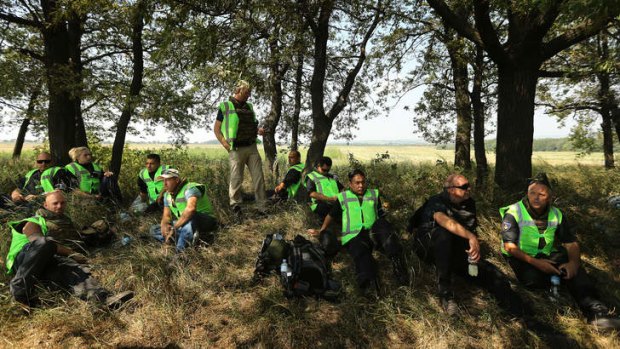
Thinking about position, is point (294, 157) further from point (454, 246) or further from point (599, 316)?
point (599, 316)

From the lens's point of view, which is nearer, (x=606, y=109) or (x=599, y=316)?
(x=599, y=316)

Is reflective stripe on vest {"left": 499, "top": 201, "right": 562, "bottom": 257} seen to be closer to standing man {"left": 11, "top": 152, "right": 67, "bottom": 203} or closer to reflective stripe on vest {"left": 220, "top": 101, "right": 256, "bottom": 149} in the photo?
reflective stripe on vest {"left": 220, "top": 101, "right": 256, "bottom": 149}

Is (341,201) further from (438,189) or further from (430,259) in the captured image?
(438,189)

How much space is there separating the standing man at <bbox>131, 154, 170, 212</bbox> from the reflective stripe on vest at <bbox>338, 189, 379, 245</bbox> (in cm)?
362

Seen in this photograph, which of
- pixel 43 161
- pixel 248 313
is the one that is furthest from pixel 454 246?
pixel 43 161

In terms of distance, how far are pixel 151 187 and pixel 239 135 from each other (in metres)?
2.20

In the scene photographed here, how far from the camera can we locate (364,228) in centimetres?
423

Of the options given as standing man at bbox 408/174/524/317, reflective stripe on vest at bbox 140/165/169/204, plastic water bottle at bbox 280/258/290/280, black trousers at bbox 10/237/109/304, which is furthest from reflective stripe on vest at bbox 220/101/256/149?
standing man at bbox 408/174/524/317

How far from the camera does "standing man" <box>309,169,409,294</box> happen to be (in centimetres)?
389

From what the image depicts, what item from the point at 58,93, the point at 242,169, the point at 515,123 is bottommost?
the point at 242,169

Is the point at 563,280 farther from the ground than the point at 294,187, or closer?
closer

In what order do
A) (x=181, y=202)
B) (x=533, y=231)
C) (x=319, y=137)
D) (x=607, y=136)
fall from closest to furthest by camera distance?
(x=533, y=231) < (x=181, y=202) < (x=319, y=137) < (x=607, y=136)

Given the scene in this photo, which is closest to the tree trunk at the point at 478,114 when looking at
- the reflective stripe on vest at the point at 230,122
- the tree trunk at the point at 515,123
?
the tree trunk at the point at 515,123

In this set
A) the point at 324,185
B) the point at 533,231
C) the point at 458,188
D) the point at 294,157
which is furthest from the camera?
the point at 294,157
